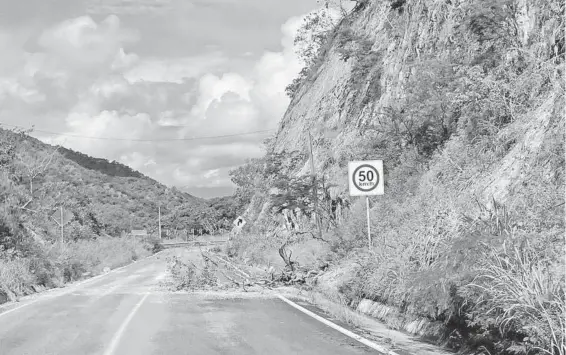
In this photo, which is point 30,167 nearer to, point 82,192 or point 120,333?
point 120,333

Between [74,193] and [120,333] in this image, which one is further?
[74,193]

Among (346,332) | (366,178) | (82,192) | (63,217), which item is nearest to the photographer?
(346,332)

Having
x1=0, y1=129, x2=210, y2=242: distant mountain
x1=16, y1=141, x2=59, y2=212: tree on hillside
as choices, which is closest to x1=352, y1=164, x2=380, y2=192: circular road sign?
x1=0, y1=129, x2=210, y2=242: distant mountain

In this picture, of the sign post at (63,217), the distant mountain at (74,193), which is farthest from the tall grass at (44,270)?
the sign post at (63,217)

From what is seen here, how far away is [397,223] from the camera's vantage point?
16672mm

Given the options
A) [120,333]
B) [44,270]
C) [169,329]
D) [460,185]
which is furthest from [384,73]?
[120,333]

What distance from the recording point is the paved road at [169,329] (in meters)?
9.20

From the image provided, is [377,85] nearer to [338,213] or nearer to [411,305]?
[338,213]

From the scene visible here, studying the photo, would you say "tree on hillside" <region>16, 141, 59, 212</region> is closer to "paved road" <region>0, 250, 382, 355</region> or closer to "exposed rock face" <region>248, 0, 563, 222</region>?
"exposed rock face" <region>248, 0, 563, 222</region>

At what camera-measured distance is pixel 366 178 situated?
15.7 meters

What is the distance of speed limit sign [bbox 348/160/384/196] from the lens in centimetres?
1562

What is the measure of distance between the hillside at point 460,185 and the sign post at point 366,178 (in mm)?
1181

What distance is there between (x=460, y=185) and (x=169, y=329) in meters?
8.13

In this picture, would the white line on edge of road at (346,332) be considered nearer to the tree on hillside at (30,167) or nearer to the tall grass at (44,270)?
the tall grass at (44,270)
